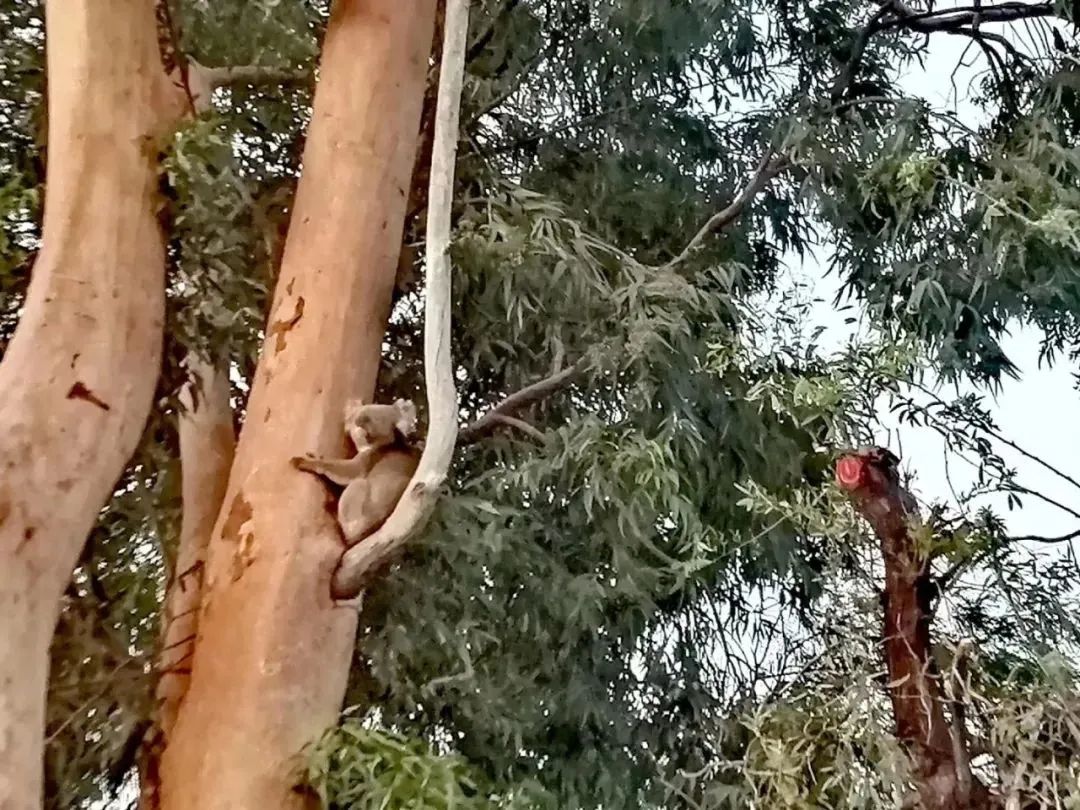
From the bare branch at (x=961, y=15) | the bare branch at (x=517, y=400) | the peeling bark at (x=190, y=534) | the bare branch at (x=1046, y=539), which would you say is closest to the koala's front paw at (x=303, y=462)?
the peeling bark at (x=190, y=534)

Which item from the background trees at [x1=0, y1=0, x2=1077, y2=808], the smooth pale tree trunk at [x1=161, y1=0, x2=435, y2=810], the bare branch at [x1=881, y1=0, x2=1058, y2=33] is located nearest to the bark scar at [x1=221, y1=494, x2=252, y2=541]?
the smooth pale tree trunk at [x1=161, y1=0, x2=435, y2=810]

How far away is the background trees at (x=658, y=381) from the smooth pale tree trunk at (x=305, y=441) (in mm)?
71

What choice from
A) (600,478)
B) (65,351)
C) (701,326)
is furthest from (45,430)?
(701,326)

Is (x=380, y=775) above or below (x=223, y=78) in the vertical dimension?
below

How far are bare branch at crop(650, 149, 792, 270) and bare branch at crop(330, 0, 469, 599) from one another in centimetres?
30

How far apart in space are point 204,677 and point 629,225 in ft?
2.05

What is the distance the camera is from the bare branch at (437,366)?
2.69 feet

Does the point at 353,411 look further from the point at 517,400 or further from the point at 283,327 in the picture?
the point at 517,400

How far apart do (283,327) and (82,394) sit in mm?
176

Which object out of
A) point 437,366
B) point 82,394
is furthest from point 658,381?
point 82,394

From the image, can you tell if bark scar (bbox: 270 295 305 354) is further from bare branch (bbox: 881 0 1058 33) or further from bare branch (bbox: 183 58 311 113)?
bare branch (bbox: 881 0 1058 33)

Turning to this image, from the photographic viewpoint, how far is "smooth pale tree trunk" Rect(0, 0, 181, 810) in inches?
28.4

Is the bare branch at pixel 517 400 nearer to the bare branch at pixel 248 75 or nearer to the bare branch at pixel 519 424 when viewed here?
the bare branch at pixel 519 424

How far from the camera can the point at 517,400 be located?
3.42ft
